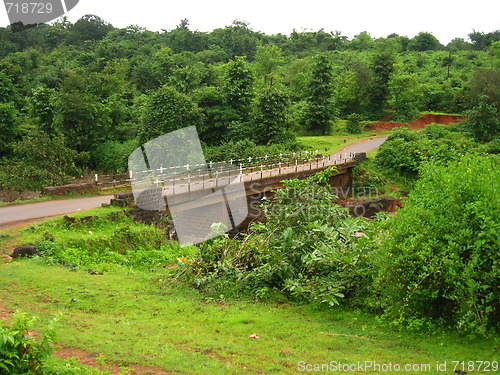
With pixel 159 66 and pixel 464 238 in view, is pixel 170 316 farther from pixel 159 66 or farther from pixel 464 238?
pixel 159 66

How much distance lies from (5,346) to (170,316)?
4.09m

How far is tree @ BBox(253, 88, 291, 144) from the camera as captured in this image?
121 feet

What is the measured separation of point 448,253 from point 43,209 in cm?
1570

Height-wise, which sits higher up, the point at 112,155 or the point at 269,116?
the point at 269,116

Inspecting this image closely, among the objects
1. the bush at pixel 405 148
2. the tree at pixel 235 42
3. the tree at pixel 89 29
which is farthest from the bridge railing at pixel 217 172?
the tree at pixel 89 29

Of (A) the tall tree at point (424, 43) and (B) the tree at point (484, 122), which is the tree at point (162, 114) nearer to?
(B) the tree at point (484, 122)

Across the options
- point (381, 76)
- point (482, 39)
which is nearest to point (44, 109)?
point (381, 76)

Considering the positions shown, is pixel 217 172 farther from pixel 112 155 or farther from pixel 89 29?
pixel 89 29

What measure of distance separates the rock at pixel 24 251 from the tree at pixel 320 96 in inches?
1428

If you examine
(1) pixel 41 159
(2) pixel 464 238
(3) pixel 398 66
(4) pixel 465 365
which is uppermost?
(3) pixel 398 66

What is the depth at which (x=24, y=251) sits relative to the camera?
12.7 m

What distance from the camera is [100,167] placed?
3156cm

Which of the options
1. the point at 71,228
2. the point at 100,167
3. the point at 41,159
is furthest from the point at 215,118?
the point at 71,228

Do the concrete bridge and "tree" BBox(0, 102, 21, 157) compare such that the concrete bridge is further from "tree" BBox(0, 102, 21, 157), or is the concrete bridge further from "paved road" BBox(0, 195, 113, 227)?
"tree" BBox(0, 102, 21, 157)
